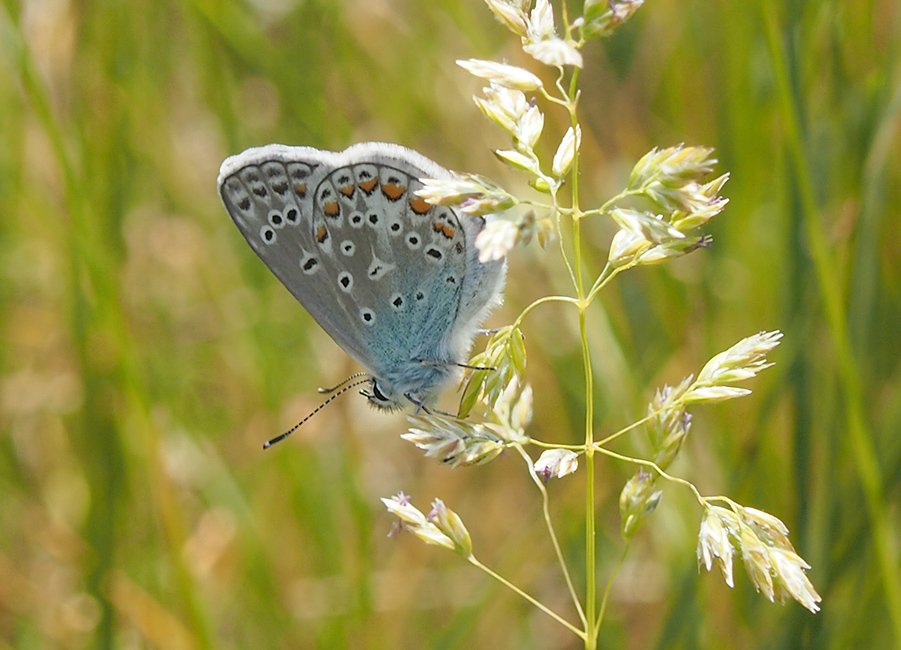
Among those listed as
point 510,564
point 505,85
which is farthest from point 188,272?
point 505,85

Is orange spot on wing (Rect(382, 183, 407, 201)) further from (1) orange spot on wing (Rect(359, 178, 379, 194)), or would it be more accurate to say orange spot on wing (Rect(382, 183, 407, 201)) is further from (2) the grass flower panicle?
(2) the grass flower panicle

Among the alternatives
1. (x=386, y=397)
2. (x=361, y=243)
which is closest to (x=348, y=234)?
(x=361, y=243)

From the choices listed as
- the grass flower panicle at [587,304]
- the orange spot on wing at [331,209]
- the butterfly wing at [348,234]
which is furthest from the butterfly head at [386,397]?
the grass flower panicle at [587,304]

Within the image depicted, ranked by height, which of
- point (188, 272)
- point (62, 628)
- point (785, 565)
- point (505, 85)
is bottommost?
point (62, 628)

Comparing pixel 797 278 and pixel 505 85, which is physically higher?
pixel 505 85

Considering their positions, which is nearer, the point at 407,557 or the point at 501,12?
the point at 501,12

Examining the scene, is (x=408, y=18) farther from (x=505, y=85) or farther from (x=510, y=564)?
(x=505, y=85)

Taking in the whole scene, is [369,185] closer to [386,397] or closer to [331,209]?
[331,209]
